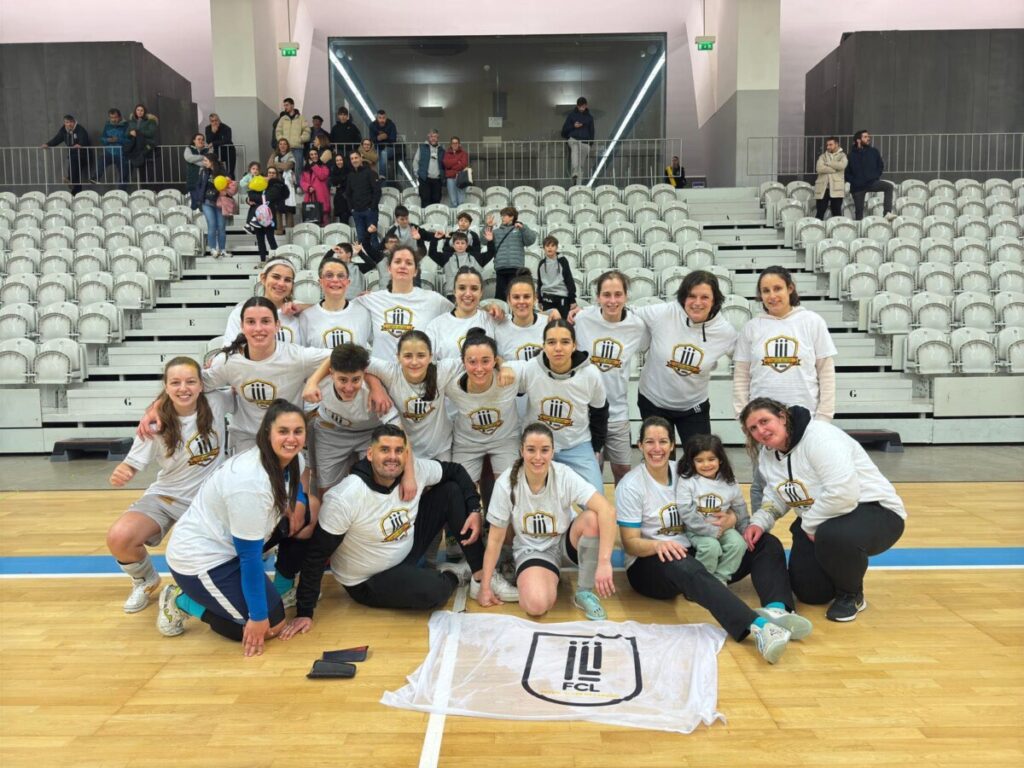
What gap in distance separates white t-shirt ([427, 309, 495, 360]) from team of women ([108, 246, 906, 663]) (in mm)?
17

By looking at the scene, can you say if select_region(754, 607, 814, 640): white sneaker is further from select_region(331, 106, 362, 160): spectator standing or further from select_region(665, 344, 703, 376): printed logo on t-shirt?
select_region(331, 106, 362, 160): spectator standing

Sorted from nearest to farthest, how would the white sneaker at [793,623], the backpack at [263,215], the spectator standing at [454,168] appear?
the white sneaker at [793,623]
the backpack at [263,215]
the spectator standing at [454,168]

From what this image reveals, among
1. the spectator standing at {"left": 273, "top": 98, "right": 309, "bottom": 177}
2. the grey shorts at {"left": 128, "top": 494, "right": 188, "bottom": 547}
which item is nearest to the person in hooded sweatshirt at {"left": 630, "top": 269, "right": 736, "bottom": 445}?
the grey shorts at {"left": 128, "top": 494, "right": 188, "bottom": 547}

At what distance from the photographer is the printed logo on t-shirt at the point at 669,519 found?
11.4 feet

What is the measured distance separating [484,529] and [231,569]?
1.27 metres

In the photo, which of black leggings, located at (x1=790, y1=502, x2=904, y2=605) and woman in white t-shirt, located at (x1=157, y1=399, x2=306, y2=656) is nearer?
woman in white t-shirt, located at (x1=157, y1=399, x2=306, y2=656)

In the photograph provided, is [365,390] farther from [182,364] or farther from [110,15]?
[110,15]

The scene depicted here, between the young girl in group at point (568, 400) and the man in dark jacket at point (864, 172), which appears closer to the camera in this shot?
the young girl in group at point (568, 400)

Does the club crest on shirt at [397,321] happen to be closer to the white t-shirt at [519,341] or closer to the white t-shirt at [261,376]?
the white t-shirt at [519,341]

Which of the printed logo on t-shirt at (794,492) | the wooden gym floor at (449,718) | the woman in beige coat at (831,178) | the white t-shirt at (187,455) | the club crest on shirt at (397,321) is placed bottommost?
the wooden gym floor at (449,718)

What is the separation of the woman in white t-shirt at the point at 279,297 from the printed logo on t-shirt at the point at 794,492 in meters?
2.54

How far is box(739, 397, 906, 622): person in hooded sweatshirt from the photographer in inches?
128

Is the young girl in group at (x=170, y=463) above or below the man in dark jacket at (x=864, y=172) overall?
below

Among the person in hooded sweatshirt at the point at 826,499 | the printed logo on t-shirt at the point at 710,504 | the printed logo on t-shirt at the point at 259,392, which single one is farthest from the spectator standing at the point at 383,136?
the person in hooded sweatshirt at the point at 826,499
